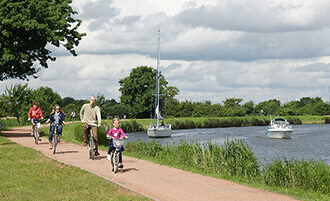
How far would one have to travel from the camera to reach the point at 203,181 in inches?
426

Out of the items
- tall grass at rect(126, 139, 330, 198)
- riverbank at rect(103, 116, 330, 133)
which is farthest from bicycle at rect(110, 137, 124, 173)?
riverbank at rect(103, 116, 330, 133)

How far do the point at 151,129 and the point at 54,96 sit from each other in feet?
93.7

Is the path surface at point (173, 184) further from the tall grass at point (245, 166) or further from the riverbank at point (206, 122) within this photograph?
the riverbank at point (206, 122)

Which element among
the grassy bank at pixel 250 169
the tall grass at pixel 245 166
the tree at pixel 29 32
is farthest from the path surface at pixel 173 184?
the tree at pixel 29 32

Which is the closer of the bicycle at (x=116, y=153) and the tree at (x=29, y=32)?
the bicycle at (x=116, y=153)

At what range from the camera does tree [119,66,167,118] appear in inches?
3221

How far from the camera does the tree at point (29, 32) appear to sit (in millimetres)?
24922

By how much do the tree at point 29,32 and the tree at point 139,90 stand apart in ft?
163

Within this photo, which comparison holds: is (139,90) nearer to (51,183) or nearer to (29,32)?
(29,32)

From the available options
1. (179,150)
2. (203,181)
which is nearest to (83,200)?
(203,181)

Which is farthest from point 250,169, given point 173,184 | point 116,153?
point 116,153

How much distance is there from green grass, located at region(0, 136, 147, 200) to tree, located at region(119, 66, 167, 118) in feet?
222

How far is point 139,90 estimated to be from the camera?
84562 mm

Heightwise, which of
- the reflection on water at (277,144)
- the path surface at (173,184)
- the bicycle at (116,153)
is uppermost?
the bicycle at (116,153)
